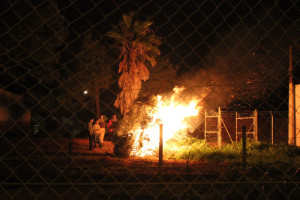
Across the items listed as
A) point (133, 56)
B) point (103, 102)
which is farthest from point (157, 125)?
point (103, 102)

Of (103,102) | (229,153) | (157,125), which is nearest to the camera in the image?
(103,102)

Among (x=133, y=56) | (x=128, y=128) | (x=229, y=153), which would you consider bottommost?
(x=229, y=153)

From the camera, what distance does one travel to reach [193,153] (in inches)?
400

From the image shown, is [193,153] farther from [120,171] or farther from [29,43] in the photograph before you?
[29,43]

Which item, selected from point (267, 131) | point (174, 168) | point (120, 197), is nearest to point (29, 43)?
point (120, 197)

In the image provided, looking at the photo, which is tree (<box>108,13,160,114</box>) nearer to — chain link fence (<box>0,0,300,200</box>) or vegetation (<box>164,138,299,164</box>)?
chain link fence (<box>0,0,300,200</box>)

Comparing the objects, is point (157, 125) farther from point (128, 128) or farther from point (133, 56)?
point (133, 56)

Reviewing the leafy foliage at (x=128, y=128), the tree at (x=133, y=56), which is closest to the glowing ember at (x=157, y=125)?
the leafy foliage at (x=128, y=128)

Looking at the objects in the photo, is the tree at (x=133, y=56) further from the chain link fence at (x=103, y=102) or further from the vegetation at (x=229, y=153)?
the vegetation at (x=229, y=153)

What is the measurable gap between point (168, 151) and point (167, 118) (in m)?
1.30

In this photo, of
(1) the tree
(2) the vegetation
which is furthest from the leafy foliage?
(2) the vegetation

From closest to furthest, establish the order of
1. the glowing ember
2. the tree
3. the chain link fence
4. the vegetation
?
the chain link fence → the vegetation → the tree → the glowing ember

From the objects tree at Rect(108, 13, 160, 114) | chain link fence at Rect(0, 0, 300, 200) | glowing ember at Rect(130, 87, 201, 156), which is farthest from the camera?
glowing ember at Rect(130, 87, 201, 156)

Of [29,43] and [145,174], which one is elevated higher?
[29,43]
